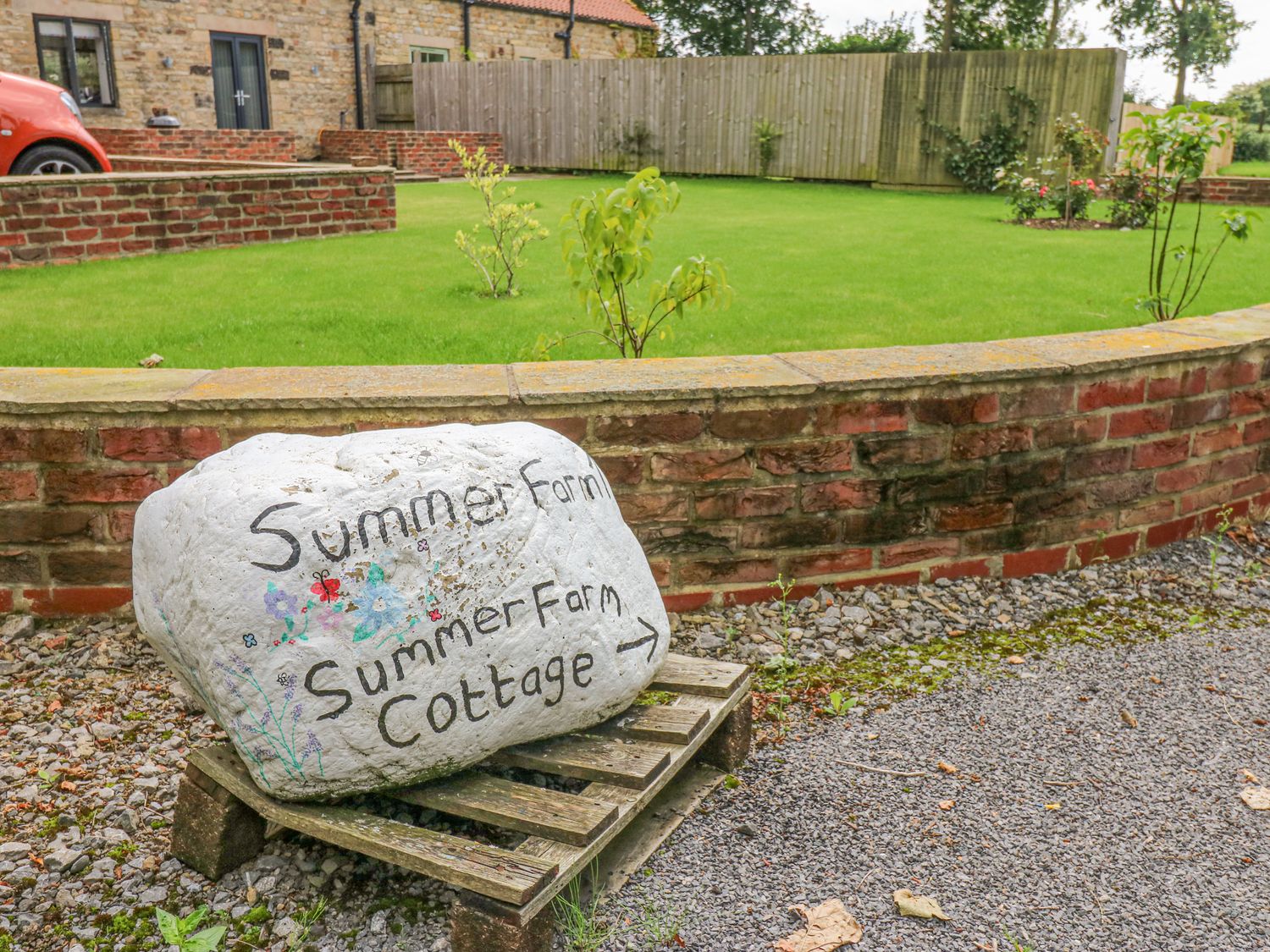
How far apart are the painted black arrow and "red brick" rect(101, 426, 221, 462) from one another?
4.36 ft

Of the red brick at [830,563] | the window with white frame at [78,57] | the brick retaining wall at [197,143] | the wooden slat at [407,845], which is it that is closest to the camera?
the wooden slat at [407,845]

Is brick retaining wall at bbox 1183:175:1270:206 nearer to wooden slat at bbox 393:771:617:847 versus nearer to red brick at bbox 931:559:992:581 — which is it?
red brick at bbox 931:559:992:581

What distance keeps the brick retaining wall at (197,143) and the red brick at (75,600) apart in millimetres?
12498

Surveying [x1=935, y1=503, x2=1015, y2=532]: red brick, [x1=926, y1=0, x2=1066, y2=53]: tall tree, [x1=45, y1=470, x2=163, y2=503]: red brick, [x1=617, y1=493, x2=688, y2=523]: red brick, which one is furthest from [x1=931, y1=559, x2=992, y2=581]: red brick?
[x1=926, y1=0, x2=1066, y2=53]: tall tree

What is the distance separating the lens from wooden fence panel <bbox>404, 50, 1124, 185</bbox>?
625 inches

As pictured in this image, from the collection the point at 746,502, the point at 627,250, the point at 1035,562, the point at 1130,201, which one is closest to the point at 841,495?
the point at 746,502

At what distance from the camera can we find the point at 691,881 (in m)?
2.05

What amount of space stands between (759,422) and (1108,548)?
1449 mm

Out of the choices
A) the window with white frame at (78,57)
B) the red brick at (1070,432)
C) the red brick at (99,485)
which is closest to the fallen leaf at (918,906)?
the red brick at (1070,432)

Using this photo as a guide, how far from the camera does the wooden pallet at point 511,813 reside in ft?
5.79

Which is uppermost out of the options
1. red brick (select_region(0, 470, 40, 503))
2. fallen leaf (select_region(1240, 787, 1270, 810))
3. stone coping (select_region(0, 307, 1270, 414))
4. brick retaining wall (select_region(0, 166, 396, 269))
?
brick retaining wall (select_region(0, 166, 396, 269))

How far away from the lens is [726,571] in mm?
3154

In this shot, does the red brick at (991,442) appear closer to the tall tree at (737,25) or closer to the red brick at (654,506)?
the red brick at (654,506)

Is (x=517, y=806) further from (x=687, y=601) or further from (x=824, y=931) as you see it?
(x=687, y=601)
